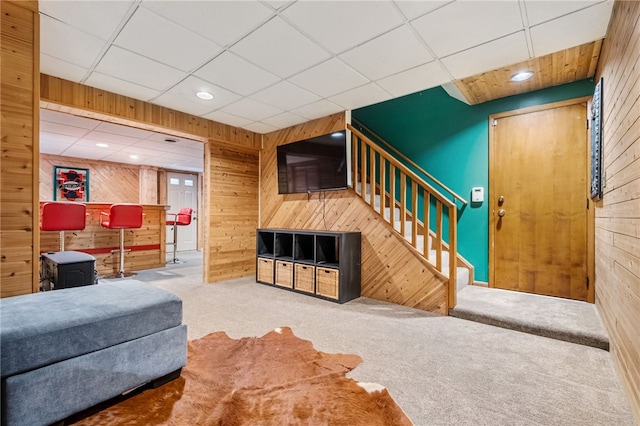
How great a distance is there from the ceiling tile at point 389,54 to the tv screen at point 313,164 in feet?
3.82

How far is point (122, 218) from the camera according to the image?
4637 millimetres

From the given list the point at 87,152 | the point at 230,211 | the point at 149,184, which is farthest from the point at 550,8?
the point at 149,184

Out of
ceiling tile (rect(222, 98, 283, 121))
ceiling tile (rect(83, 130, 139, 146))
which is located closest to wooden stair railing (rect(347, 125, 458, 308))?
ceiling tile (rect(222, 98, 283, 121))

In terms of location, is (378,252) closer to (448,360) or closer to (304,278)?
(304,278)

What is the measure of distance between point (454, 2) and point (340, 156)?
Answer: 216 cm

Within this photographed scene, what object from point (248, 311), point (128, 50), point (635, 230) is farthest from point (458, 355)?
point (128, 50)

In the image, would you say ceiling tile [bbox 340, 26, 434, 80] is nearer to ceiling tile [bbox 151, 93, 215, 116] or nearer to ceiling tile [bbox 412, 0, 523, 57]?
ceiling tile [bbox 412, 0, 523, 57]

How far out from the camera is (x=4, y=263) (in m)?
1.91

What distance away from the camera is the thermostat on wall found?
3.91m

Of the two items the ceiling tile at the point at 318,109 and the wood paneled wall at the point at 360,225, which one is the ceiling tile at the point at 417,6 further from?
the wood paneled wall at the point at 360,225

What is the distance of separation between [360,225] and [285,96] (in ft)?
6.01

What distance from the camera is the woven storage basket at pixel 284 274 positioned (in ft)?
13.3

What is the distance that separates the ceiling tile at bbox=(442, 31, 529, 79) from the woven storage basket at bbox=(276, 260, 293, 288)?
292 centimetres

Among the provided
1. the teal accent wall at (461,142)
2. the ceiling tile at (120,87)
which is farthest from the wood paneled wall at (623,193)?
the ceiling tile at (120,87)
